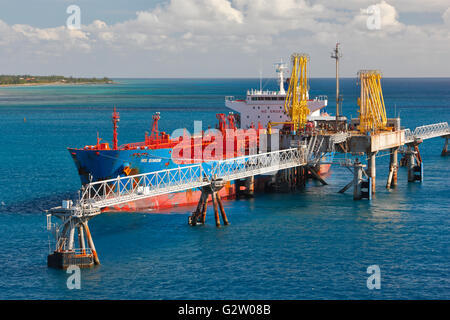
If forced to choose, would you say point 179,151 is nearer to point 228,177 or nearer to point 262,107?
point 228,177

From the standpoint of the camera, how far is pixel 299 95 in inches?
3081

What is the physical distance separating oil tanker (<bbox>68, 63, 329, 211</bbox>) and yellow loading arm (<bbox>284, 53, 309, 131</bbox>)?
15.7 ft

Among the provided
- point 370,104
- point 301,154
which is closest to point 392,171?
point 370,104

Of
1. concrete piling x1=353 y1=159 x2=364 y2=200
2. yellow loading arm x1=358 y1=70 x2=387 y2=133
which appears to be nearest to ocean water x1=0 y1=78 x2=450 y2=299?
concrete piling x1=353 y1=159 x2=364 y2=200

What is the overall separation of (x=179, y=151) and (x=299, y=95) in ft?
64.9

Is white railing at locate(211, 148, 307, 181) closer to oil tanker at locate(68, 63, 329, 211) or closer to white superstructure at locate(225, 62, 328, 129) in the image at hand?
oil tanker at locate(68, 63, 329, 211)

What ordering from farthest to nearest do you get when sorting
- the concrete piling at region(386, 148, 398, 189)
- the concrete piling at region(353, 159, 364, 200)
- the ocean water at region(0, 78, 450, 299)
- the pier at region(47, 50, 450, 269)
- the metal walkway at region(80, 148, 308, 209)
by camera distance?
the concrete piling at region(386, 148, 398, 189)
the concrete piling at region(353, 159, 364, 200)
the pier at region(47, 50, 450, 269)
the metal walkway at region(80, 148, 308, 209)
the ocean water at region(0, 78, 450, 299)

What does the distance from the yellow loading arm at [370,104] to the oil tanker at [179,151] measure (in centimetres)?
1195

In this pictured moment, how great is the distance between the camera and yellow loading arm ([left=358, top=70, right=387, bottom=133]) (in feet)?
239

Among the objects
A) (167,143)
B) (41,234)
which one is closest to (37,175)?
(167,143)

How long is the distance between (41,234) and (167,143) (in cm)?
2027

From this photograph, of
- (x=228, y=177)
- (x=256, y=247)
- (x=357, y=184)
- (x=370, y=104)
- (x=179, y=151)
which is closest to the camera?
(x=256, y=247)

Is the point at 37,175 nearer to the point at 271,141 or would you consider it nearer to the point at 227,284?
the point at 271,141
